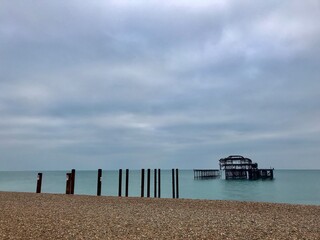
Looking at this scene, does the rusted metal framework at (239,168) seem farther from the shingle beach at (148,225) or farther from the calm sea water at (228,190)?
the shingle beach at (148,225)

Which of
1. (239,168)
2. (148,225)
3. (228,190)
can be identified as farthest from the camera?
(239,168)

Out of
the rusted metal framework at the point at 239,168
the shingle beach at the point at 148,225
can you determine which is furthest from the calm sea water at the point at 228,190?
the shingle beach at the point at 148,225

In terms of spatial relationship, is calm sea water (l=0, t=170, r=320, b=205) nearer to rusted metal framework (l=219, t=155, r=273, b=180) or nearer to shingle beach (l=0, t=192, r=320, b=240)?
rusted metal framework (l=219, t=155, r=273, b=180)

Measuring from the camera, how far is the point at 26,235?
8570mm

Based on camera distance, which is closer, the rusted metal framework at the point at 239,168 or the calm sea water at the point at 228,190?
the calm sea water at the point at 228,190

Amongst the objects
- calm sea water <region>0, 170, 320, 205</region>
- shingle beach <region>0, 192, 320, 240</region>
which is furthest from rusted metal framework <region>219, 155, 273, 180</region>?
shingle beach <region>0, 192, 320, 240</region>

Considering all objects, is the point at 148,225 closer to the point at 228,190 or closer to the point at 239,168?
the point at 228,190

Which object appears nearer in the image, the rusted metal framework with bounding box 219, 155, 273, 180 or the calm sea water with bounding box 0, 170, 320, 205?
the calm sea water with bounding box 0, 170, 320, 205

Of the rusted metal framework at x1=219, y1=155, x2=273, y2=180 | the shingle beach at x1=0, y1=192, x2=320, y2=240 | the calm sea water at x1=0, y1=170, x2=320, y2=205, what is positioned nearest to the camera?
the shingle beach at x1=0, y1=192, x2=320, y2=240

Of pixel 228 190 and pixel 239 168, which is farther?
pixel 239 168

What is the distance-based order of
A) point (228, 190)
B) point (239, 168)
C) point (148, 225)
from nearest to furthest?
1. point (148, 225)
2. point (228, 190)
3. point (239, 168)

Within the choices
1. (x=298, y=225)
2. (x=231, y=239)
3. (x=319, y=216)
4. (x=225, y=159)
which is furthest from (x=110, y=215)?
(x=225, y=159)

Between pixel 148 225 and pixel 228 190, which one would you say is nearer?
pixel 148 225

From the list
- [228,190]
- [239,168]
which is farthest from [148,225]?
[239,168]
